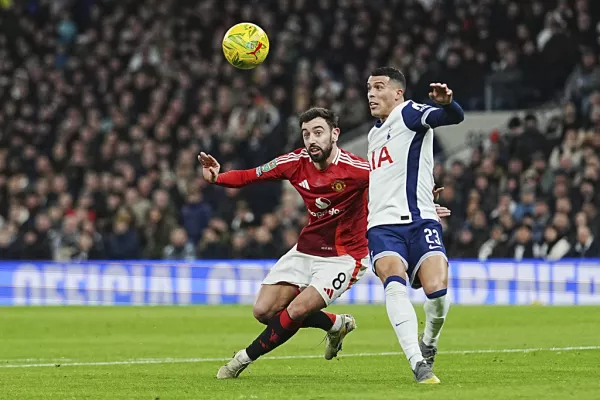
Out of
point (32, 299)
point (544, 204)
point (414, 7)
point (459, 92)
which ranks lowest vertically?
point (32, 299)

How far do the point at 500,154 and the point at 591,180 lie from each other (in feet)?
7.38

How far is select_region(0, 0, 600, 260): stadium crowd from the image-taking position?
2131 cm

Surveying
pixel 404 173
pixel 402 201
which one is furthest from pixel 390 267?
pixel 404 173

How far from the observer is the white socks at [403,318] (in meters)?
8.50

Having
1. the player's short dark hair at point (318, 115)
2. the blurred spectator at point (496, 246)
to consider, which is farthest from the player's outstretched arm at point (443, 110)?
the blurred spectator at point (496, 246)

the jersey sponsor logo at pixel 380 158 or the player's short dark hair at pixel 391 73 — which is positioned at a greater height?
the player's short dark hair at pixel 391 73

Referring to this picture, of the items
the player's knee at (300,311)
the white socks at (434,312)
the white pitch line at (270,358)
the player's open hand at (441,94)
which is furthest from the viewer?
the white pitch line at (270,358)

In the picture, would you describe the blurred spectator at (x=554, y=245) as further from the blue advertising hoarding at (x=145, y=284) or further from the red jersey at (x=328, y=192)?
the red jersey at (x=328, y=192)

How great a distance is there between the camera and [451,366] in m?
10.3

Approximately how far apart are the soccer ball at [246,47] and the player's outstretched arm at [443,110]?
2444mm

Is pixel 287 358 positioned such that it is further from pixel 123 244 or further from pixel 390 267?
pixel 123 244

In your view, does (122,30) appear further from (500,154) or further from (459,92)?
(500,154)

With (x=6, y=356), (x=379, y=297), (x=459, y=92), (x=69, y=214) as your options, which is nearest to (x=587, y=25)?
(x=459, y=92)

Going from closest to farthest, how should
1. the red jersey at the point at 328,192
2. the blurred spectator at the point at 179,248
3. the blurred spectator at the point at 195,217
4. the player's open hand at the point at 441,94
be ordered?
→ the player's open hand at the point at 441,94
the red jersey at the point at 328,192
the blurred spectator at the point at 179,248
the blurred spectator at the point at 195,217
